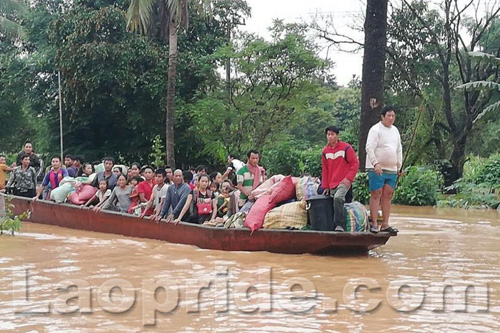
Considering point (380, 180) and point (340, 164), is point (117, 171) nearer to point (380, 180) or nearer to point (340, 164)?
point (340, 164)

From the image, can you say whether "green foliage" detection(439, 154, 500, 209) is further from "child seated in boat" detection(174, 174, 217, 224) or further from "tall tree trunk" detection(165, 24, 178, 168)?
"child seated in boat" detection(174, 174, 217, 224)

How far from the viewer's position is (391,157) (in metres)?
8.58

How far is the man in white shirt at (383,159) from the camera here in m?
8.54

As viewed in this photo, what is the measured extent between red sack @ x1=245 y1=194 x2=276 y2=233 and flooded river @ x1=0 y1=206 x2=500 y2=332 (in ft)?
1.34

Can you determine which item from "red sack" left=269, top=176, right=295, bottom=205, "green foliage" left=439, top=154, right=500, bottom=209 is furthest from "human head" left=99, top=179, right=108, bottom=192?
"green foliage" left=439, top=154, right=500, bottom=209

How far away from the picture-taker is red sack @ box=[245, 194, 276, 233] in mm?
8836

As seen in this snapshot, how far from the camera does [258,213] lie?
8914 millimetres

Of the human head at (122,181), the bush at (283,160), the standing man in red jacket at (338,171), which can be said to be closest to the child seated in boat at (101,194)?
the human head at (122,181)

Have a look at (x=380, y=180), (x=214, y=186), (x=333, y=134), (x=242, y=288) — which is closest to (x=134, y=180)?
(x=214, y=186)

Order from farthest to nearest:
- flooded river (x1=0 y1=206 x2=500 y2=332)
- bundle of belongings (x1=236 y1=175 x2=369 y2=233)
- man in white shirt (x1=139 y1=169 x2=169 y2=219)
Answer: man in white shirt (x1=139 y1=169 x2=169 y2=219), bundle of belongings (x1=236 y1=175 x2=369 y2=233), flooded river (x1=0 y1=206 x2=500 y2=332)

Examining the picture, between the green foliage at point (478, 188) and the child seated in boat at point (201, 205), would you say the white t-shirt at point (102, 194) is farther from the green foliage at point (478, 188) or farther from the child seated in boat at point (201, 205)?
the green foliage at point (478, 188)

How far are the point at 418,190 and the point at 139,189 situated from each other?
9.77m

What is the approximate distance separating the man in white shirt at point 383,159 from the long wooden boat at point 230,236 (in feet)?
1.37

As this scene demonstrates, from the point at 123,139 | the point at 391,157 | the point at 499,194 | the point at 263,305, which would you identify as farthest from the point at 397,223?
the point at 123,139
